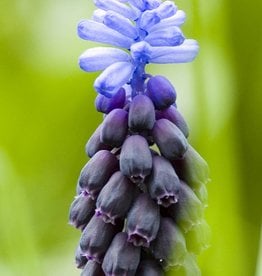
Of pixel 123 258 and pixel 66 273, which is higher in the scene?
pixel 123 258

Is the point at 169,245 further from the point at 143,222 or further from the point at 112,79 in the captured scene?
the point at 112,79

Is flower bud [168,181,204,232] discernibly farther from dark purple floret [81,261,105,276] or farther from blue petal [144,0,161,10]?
blue petal [144,0,161,10]

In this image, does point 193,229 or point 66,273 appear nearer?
point 193,229

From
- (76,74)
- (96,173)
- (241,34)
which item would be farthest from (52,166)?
Result: (241,34)

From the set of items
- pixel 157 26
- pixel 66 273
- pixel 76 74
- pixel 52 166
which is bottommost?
pixel 66 273

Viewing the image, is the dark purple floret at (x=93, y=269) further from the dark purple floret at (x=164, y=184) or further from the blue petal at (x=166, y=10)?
the blue petal at (x=166, y=10)

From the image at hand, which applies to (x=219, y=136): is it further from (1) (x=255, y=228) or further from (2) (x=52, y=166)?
(2) (x=52, y=166)

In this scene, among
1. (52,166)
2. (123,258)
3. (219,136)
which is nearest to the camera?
(219,136)

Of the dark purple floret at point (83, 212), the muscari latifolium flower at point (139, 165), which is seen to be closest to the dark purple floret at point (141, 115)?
the muscari latifolium flower at point (139, 165)
